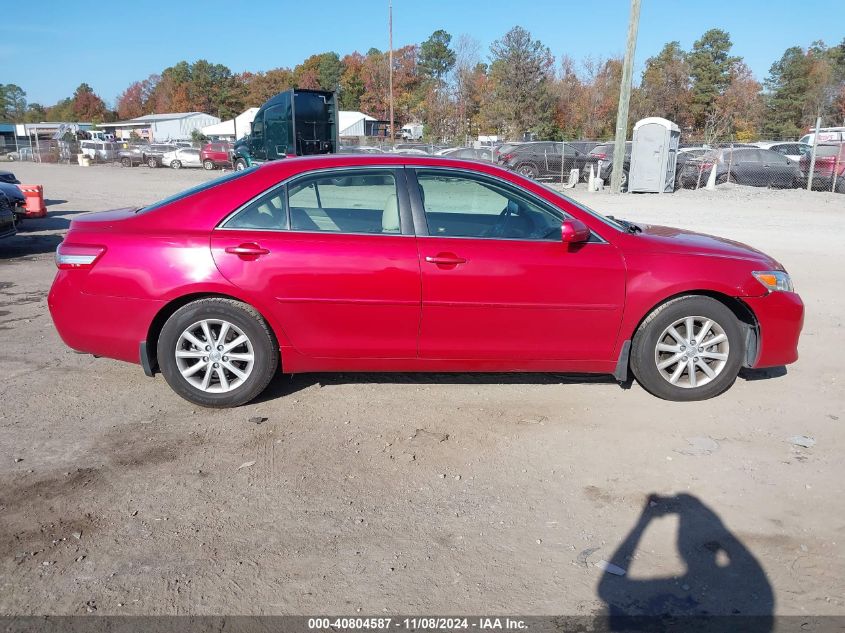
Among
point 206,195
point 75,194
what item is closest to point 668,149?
point 75,194

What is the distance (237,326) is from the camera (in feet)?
14.4

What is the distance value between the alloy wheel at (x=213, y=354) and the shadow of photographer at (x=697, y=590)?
261 cm

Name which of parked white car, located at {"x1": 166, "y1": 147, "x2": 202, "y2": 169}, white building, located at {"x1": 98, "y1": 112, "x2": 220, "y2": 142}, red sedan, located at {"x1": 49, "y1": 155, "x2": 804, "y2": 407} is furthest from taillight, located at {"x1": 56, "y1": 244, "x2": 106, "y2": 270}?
white building, located at {"x1": 98, "y1": 112, "x2": 220, "y2": 142}

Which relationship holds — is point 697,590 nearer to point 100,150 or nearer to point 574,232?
point 574,232

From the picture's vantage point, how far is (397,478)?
145 inches

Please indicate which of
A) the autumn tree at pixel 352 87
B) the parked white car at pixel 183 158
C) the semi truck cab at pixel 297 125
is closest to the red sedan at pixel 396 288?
the semi truck cab at pixel 297 125

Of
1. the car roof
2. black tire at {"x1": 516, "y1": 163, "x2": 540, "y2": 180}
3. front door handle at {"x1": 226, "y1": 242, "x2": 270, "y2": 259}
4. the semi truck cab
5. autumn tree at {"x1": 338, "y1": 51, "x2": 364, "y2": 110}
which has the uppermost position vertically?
autumn tree at {"x1": 338, "y1": 51, "x2": 364, "y2": 110}

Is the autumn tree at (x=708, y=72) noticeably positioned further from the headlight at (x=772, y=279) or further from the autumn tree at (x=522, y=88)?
the headlight at (x=772, y=279)

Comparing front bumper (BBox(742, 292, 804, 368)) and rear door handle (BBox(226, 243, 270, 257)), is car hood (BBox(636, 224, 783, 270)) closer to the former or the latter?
front bumper (BBox(742, 292, 804, 368))

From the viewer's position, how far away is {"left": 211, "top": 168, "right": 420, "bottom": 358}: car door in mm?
4332

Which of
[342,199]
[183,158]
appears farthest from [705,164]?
[183,158]

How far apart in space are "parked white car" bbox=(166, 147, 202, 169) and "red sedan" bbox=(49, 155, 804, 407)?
38280 mm

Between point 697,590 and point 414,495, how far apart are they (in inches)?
54.5

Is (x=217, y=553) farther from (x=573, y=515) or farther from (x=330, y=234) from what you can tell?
(x=330, y=234)
